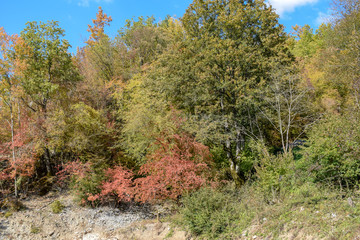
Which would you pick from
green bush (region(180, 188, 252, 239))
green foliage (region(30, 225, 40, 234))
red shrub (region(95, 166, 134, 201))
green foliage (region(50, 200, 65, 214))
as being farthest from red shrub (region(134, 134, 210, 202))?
green foliage (region(30, 225, 40, 234))

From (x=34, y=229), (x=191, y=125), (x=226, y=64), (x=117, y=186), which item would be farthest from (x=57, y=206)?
(x=226, y=64)

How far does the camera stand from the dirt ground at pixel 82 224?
10688 mm

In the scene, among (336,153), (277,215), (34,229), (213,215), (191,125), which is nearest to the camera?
(336,153)

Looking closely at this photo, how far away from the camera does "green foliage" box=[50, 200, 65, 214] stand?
12.1 metres

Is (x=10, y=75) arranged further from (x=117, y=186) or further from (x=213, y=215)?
(x=213, y=215)

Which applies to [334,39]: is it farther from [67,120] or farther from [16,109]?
[16,109]

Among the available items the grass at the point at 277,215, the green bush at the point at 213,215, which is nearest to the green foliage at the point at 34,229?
the grass at the point at 277,215

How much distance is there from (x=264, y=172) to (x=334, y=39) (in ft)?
50.8

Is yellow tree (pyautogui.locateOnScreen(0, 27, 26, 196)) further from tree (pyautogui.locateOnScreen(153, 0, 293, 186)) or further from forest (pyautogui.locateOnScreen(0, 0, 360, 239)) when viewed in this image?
tree (pyautogui.locateOnScreen(153, 0, 293, 186))

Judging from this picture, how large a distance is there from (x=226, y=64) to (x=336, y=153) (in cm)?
717

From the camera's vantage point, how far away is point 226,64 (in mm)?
13336

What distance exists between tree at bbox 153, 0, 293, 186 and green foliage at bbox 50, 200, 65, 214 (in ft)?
26.4

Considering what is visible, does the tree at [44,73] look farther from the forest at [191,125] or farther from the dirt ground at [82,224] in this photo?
the dirt ground at [82,224]

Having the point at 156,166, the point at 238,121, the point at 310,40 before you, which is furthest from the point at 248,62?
the point at 310,40
